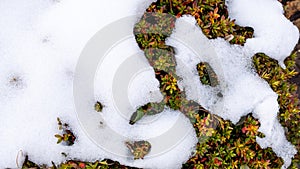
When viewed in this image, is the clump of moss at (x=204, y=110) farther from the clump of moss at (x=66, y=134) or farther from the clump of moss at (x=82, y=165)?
the clump of moss at (x=66, y=134)

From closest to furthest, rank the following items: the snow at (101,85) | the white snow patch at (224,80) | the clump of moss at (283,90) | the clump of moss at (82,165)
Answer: the clump of moss at (82,165) < the snow at (101,85) < the white snow patch at (224,80) < the clump of moss at (283,90)

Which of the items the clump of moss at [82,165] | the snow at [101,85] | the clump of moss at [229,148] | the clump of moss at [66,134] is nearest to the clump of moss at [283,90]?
the snow at [101,85]

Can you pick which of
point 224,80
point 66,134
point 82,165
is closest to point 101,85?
point 66,134

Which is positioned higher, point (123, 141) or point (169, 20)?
point (169, 20)

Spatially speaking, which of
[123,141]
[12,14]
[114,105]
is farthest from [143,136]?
[12,14]

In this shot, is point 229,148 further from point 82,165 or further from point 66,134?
point 66,134

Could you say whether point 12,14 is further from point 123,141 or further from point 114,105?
point 123,141

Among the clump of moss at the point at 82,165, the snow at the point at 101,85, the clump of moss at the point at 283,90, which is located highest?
the clump of moss at the point at 283,90
